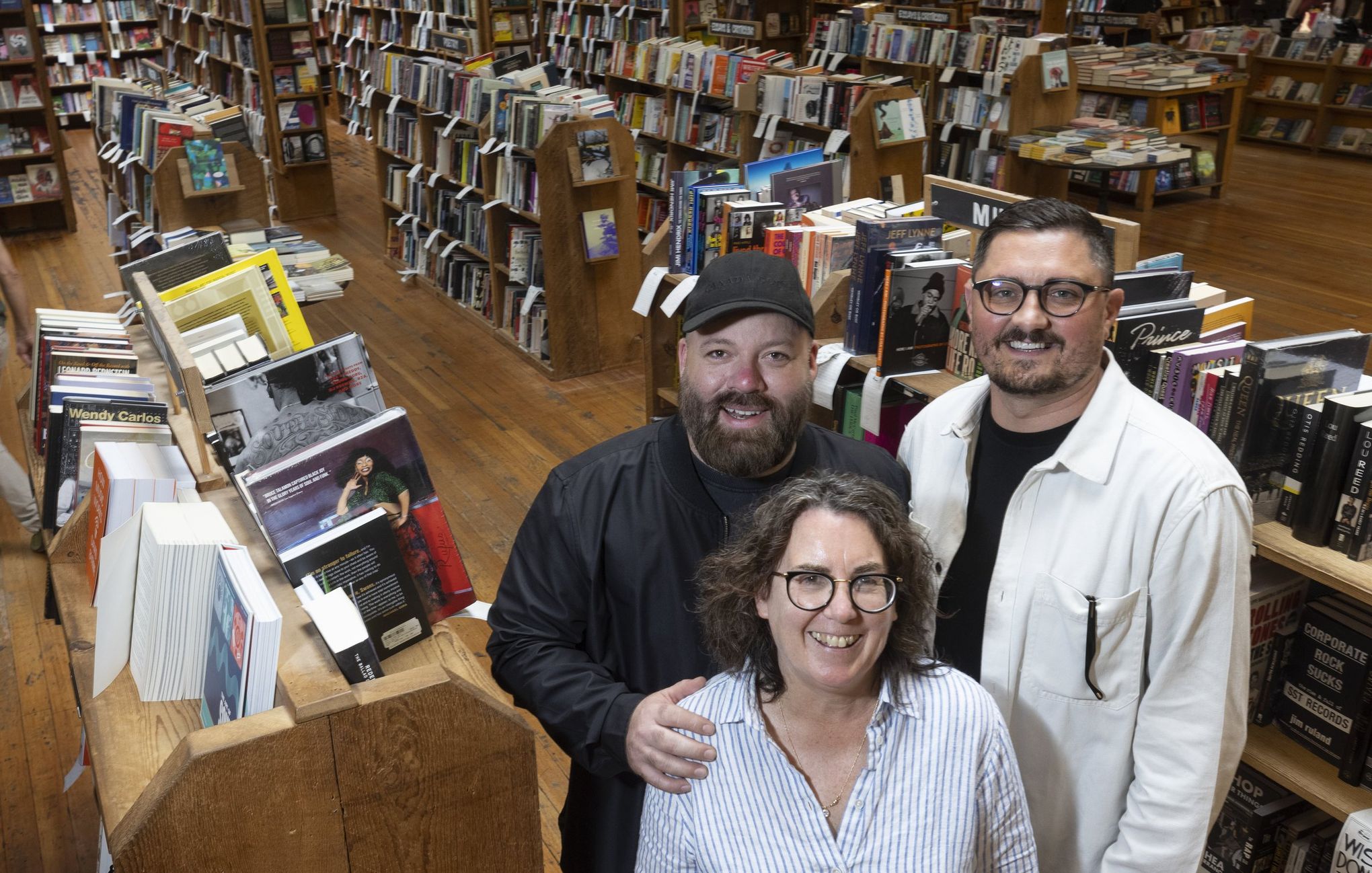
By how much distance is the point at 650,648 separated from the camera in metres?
1.71

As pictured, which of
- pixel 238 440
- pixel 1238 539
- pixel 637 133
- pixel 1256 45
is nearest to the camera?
pixel 1238 539

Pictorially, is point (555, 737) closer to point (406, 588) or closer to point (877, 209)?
point (406, 588)

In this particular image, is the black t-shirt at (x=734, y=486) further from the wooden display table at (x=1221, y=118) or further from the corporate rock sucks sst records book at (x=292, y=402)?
the wooden display table at (x=1221, y=118)

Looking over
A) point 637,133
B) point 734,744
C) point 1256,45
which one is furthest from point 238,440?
point 1256,45

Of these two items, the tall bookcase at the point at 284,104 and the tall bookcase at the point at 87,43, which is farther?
the tall bookcase at the point at 87,43

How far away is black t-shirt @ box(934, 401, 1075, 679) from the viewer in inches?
69.1

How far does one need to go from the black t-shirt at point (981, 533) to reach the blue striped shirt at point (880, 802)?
330mm

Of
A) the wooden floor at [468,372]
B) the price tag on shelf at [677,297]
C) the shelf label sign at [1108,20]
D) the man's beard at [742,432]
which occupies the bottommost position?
the wooden floor at [468,372]

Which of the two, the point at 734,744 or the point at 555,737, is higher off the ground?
the point at 734,744

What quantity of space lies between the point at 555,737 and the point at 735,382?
0.58m

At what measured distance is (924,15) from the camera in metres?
8.45

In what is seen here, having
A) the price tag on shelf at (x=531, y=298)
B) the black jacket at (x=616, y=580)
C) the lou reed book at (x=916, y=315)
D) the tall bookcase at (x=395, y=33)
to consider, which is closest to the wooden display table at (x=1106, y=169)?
the price tag on shelf at (x=531, y=298)

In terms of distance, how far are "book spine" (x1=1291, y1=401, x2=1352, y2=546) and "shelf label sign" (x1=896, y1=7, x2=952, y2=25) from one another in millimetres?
7048

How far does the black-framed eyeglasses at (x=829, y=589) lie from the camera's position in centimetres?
140
